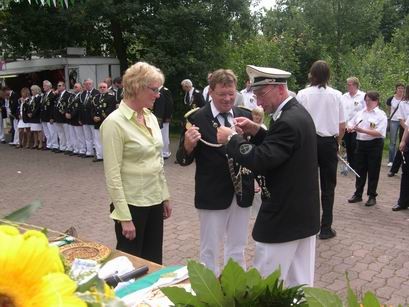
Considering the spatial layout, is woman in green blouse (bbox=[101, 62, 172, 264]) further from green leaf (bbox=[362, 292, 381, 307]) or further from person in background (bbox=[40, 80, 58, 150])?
person in background (bbox=[40, 80, 58, 150])

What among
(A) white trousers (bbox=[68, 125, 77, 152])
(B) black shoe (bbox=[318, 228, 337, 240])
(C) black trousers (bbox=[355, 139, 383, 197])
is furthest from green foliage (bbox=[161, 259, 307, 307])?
(A) white trousers (bbox=[68, 125, 77, 152])

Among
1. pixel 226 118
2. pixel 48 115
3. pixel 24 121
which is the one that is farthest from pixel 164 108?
pixel 226 118

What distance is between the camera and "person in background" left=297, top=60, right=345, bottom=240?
5.77m

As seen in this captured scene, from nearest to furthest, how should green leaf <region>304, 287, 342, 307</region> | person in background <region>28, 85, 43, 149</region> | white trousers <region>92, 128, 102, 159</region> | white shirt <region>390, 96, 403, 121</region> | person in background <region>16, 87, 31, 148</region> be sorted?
green leaf <region>304, 287, 342, 307</region> < white shirt <region>390, 96, 403, 121</region> < white trousers <region>92, 128, 102, 159</region> < person in background <region>28, 85, 43, 149</region> < person in background <region>16, 87, 31, 148</region>

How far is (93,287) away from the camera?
90 cm

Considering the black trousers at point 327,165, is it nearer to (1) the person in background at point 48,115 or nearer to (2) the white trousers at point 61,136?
(2) the white trousers at point 61,136

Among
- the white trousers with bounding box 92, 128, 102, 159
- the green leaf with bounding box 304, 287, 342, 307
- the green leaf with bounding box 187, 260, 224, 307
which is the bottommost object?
the white trousers with bounding box 92, 128, 102, 159

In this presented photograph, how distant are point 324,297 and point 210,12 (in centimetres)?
1524

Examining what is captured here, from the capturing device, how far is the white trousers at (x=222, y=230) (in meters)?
3.70

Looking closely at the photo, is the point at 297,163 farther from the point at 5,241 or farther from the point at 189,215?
the point at 189,215

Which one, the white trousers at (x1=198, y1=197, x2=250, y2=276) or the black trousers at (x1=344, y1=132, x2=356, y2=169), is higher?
the white trousers at (x1=198, y1=197, x2=250, y2=276)

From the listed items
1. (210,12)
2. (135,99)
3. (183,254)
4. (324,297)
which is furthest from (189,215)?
(210,12)

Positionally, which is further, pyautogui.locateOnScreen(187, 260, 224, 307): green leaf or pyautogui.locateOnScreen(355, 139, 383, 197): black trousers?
pyautogui.locateOnScreen(355, 139, 383, 197): black trousers

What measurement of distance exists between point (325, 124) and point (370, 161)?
1969mm
